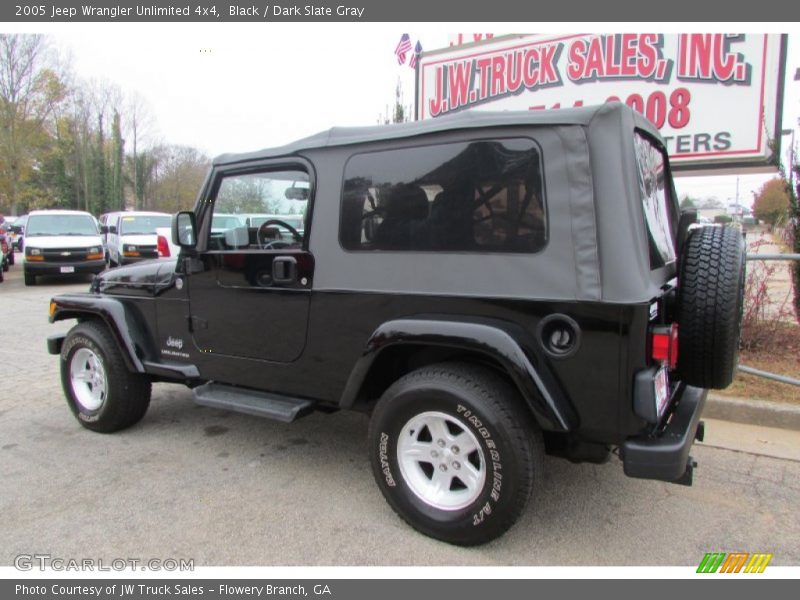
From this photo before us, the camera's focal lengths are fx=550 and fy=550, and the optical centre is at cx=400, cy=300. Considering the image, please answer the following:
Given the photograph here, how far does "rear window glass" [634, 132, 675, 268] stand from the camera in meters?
2.64

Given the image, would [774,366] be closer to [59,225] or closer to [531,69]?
[531,69]

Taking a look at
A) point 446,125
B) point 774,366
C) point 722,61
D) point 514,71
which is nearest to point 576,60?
point 514,71

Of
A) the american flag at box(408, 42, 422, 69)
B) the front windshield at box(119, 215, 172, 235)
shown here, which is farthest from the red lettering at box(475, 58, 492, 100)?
the front windshield at box(119, 215, 172, 235)

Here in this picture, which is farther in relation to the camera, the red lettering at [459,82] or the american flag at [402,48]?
the american flag at [402,48]

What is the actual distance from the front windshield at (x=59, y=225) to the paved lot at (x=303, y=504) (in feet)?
37.5

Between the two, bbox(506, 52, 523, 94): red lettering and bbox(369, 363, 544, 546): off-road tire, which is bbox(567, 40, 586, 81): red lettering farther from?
bbox(369, 363, 544, 546): off-road tire

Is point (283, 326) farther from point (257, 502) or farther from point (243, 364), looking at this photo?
point (257, 502)

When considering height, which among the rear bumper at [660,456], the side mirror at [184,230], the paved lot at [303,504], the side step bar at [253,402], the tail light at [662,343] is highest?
the side mirror at [184,230]

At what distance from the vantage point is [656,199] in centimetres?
303

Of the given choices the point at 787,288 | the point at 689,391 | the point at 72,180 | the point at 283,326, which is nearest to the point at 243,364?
the point at 283,326

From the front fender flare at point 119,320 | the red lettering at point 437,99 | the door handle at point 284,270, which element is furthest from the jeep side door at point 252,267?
the red lettering at point 437,99

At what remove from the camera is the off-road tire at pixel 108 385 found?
4012mm

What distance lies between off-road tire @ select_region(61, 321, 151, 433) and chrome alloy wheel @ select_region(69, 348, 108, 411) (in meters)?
0.02

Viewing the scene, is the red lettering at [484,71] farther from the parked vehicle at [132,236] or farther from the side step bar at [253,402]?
the parked vehicle at [132,236]
